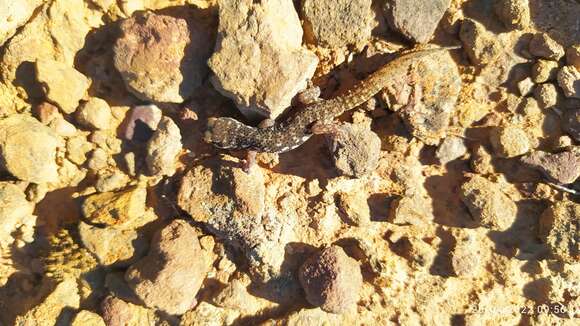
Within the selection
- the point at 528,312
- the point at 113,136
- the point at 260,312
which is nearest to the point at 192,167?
the point at 113,136

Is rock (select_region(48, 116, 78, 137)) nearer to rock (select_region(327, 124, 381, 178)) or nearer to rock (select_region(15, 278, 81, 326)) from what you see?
rock (select_region(15, 278, 81, 326))

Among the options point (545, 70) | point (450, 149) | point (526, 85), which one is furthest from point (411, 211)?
point (545, 70)

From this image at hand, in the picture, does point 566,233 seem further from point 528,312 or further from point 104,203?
point 104,203

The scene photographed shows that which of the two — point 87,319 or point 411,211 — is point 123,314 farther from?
point 411,211

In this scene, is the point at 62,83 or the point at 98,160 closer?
the point at 62,83

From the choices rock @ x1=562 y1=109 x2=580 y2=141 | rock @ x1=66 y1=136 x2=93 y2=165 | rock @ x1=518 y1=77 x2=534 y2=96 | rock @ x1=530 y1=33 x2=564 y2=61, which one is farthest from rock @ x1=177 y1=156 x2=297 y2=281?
rock @ x1=530 y1=33 x2=564 y2=61

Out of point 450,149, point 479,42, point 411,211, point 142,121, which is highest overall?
point 479,42
